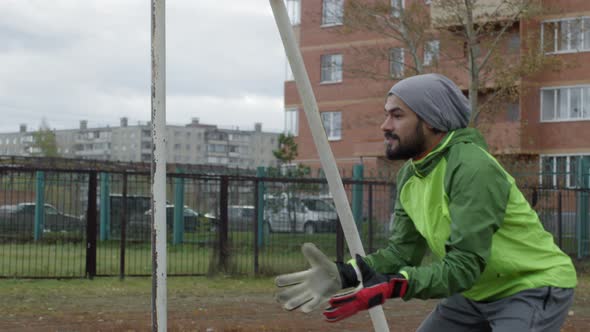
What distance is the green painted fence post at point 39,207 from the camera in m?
15.5

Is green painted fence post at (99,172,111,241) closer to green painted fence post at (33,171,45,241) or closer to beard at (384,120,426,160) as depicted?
green painted fence post at (33,171,45,241)

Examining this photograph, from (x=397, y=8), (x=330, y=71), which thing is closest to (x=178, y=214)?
(x=397, y=8)

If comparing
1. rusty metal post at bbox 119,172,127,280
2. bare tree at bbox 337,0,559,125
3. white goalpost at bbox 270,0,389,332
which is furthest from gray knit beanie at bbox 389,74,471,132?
bare tree at bbox 337,0,559,125

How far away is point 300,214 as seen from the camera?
1736 cm

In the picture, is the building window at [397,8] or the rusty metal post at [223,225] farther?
the building window at [397,8]

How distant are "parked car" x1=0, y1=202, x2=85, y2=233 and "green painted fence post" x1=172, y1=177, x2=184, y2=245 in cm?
193

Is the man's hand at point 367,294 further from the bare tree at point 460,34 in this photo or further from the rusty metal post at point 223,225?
the bare tree at point 460,34

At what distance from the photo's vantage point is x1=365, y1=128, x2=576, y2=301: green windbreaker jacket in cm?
334

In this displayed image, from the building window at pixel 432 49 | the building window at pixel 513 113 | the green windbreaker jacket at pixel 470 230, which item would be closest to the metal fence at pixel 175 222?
the building window at pixel 432 49

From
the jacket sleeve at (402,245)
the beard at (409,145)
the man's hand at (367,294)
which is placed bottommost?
the man's hand at (367,294)

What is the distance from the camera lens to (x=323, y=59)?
48.8 m

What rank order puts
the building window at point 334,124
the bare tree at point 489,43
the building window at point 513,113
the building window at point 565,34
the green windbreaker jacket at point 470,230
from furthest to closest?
the building window at point 334,124 < the building window at point 513,113 < the building window at point 565,34 < the bare tree at point 489,43 < the green windbreaker jacket at point 470,230

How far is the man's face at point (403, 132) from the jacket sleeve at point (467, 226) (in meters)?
0.21

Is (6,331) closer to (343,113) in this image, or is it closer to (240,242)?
(240,242)
